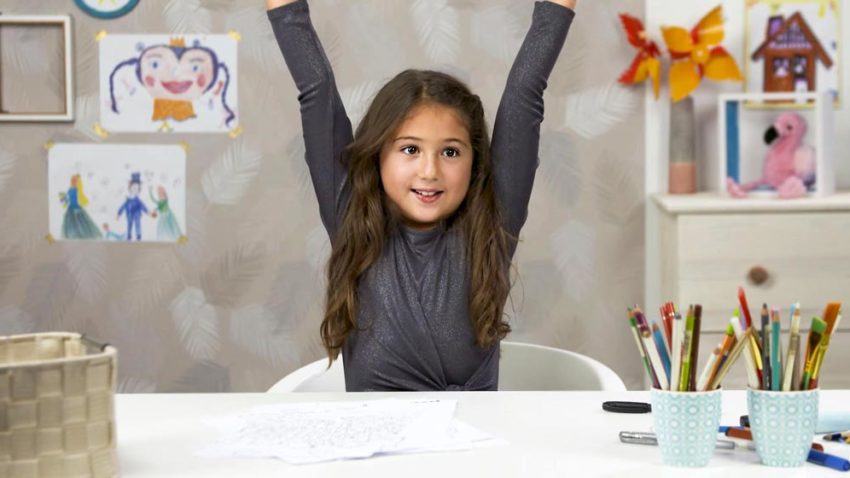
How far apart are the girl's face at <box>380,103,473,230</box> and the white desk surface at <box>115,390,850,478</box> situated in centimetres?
42

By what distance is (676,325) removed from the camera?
1.09 metres

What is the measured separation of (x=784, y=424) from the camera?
1.11m

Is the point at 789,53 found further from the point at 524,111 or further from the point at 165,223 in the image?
the point at 165,223

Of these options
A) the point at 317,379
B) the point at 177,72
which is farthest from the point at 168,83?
the point at 317,379

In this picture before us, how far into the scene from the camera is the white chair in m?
1.89

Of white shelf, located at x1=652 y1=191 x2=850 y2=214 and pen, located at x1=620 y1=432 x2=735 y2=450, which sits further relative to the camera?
white shelf, located at x1=652 y1=191 x2=850 y2=214

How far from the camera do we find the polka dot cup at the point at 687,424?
3.63 feet

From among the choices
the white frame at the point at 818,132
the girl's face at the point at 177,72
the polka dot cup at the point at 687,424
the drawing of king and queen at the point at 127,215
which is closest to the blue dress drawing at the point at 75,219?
the drawing of king and queen at the point at 127,215

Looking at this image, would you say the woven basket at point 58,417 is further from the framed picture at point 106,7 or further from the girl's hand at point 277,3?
the framed picture at point 106,7

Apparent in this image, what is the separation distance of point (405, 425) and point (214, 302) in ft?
6.53

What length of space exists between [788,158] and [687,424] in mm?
2061

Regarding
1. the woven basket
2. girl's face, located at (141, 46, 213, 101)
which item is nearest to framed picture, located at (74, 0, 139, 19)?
girl's face, located at (141, 46, 213, 101)

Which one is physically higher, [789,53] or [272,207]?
[789,53]

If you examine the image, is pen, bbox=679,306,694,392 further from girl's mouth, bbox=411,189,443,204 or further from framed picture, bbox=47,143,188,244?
framed picture, bbox=47,143,188,244
